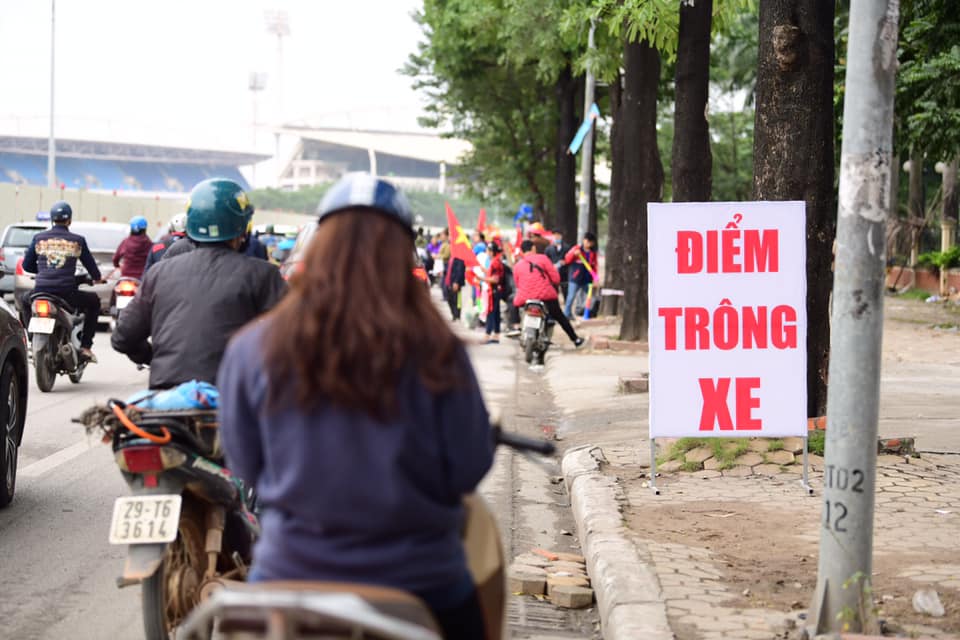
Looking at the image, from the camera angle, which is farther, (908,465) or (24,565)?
(908,465)

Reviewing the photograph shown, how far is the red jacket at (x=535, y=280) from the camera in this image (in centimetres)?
1978

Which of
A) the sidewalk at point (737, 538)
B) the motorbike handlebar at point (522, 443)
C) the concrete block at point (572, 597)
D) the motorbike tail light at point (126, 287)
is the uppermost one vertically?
the motorbike handlebar at point (522, 443)

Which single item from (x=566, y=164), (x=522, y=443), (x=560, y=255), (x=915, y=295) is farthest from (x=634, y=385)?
(x=915, y=295)

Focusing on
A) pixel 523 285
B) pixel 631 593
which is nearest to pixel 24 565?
pixel 631 593

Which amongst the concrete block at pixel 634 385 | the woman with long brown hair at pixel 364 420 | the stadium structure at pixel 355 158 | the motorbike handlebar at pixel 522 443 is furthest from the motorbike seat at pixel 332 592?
the stadium structure at pixel 355 158

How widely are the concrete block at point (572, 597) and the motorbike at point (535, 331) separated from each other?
41.4 feet

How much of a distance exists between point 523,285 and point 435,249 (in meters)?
33.1

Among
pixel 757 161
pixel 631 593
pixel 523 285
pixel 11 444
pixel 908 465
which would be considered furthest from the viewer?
pixel 523 285

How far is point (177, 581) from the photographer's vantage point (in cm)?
514

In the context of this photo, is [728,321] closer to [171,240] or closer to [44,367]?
[171,240]

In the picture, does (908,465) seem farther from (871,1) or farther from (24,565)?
(24,565)

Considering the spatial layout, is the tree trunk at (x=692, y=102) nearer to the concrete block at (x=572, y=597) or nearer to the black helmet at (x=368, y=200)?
the concrete block at (x=572, y=597)

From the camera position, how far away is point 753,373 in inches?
347

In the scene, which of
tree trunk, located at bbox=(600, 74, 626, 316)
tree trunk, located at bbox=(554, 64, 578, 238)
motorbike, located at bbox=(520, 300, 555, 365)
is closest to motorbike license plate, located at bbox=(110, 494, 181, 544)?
motorbike, located at bbox=(520, 300, 555, 365)
